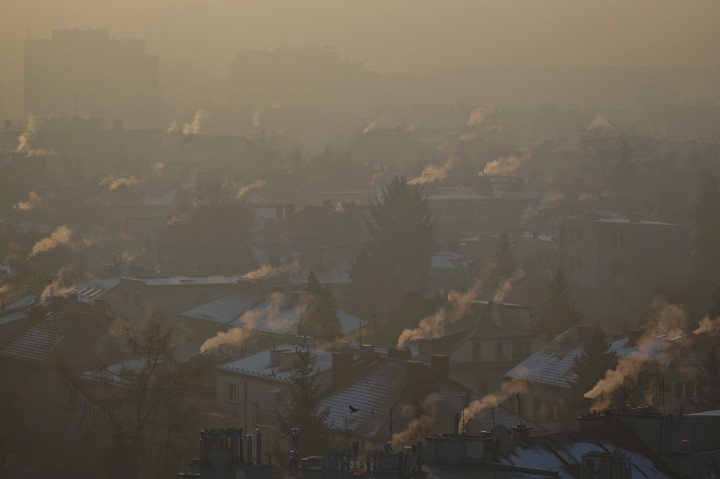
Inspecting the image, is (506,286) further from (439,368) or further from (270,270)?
(439,368)

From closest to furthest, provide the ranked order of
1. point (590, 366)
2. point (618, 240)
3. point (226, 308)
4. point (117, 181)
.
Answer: point (590, 366), point (226, 308), point (618, 240), point (117, 181)

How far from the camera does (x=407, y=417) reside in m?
34.4

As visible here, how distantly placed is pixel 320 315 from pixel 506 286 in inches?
525

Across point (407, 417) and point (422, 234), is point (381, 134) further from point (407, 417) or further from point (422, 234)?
point (407, 417)

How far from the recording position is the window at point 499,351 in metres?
45.1

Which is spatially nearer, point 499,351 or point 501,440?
point 501,440

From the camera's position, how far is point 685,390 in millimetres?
38875

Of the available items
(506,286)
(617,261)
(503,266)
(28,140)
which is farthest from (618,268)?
(28,140)

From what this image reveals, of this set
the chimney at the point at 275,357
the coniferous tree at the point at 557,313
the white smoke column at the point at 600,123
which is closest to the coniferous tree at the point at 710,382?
the chimney at the point at 275,357

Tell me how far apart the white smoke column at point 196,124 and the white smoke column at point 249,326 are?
77.1 m

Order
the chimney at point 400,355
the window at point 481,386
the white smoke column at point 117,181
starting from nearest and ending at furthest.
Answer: the chimney at point 400,355 < the window at point 481,386 < the white smoke column at point 117,181

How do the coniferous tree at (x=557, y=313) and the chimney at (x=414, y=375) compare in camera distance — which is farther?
the coniferous tree at (x=557, y=313)

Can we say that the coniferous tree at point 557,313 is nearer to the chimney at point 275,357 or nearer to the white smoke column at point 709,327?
the white smoke column at point 709,327

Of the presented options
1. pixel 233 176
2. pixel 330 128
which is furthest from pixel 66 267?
pixel 330 128
